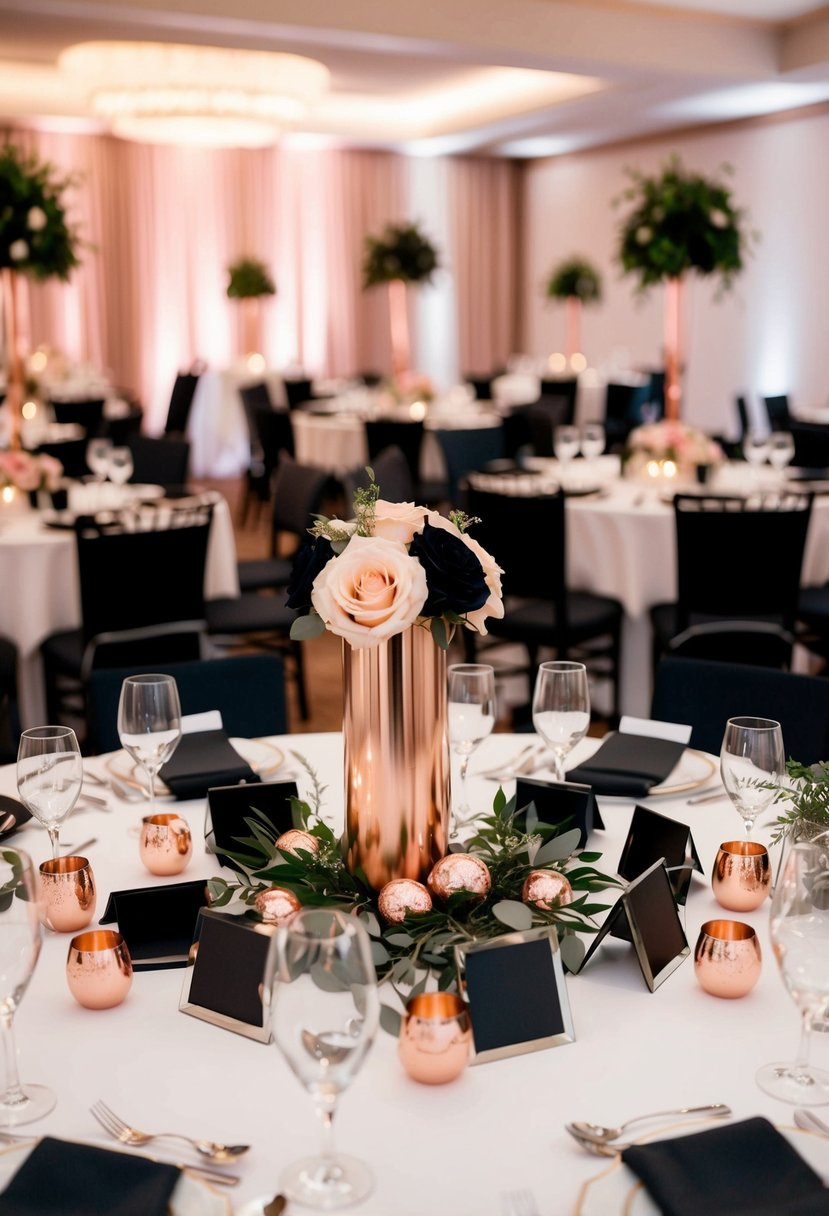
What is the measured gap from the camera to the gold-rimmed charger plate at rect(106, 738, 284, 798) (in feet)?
6.54

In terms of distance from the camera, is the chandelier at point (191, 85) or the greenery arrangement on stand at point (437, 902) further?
the chandelier at point (191, 85)

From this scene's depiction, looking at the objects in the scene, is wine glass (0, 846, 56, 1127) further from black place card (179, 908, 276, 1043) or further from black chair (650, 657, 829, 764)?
black chair (650, 657, 829, 764)

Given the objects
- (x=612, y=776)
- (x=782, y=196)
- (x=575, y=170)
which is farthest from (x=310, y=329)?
(x=612, y=776)

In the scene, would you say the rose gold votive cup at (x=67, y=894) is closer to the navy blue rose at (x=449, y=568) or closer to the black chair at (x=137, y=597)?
the navy blue rose at (x=449, y=568)

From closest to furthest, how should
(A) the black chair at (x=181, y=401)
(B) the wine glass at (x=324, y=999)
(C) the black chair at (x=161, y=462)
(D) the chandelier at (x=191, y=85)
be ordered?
(B) the wine glass at (x=324, y=999) → (C) the black chair at (x=161, y=462) → (A) the black chair at (x=181, y=401) → (D) the chandelier at (x=191, y=85)

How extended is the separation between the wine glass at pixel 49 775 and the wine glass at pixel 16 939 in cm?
47

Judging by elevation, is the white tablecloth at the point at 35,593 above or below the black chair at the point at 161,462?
below

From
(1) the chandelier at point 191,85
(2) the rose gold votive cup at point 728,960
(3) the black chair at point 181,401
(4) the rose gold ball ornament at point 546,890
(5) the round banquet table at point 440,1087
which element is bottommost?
(5) the round banquet table at point 440,1087

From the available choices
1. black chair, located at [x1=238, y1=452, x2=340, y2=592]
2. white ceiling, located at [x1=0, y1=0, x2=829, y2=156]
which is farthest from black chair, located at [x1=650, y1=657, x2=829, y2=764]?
white ceiling, located at [x1=0, y1=0, x2=829, y2=156]

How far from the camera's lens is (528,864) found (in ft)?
4.87

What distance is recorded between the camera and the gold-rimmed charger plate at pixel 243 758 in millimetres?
1994

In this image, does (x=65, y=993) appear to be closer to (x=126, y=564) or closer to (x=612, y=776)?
(x=612, y=776)

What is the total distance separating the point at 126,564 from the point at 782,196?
30.3ft

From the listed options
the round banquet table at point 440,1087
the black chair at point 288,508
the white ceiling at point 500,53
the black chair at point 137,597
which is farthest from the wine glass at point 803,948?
the white ceiling at point 500,53
